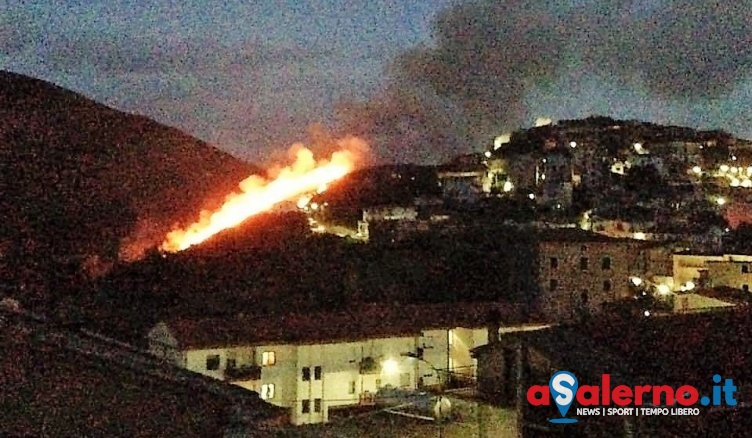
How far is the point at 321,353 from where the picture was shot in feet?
69.5

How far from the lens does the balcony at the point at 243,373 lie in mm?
20000

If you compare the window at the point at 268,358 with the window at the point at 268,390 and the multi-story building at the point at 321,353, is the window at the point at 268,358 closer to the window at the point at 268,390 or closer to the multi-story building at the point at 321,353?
the multi-story building at the point at 321,353

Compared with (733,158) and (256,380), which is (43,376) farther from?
(733,158)

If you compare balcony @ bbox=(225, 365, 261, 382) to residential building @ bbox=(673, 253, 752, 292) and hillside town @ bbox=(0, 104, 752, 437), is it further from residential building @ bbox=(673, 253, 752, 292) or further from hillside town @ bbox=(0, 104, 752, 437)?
residential building @ bbox=(673, 253, 752, 292)

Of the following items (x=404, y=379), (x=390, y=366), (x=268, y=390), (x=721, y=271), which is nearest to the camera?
(x=268, y=390)

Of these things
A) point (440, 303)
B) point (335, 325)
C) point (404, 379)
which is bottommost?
point (404, 379)

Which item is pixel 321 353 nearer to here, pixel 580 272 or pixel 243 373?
pixel 243 373

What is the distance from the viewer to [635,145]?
57562mm

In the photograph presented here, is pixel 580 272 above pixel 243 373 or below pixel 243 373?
above

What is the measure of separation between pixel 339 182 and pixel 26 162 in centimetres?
1929

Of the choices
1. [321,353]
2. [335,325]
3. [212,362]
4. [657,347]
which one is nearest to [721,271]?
[335,325]

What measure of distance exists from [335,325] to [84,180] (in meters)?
32.4

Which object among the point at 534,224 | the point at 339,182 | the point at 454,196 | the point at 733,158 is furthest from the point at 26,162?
the point at 733,158

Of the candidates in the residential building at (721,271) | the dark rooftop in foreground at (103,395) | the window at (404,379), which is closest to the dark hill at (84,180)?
the window at (404,379)
